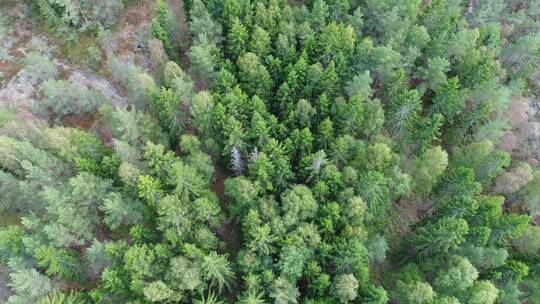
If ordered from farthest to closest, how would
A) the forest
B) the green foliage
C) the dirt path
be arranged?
the green foliage
the dirt path
the forest

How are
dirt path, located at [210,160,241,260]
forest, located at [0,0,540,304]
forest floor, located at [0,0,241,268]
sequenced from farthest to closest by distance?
forest floor, located at [0,0,241,268] → dirt path, located at [210,160,241,260] → forest, located at [0,0,540,304]

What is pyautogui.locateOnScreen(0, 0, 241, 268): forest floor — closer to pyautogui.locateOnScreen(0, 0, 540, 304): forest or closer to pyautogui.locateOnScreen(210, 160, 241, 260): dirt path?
pyautogui.locateOnScreen(0, 0, 540, 304): forest

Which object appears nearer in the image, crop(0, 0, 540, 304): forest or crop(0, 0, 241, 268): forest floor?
crop(0, 0, 540, 304): forest

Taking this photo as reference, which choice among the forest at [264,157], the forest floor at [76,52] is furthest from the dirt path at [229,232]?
the forest floor at [76,52]

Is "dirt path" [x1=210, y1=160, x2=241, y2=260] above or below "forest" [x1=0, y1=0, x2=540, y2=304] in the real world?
below

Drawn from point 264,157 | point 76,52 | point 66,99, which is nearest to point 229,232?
point 264,157

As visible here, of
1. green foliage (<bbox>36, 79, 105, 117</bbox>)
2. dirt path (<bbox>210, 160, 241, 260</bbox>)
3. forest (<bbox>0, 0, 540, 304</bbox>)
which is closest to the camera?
forest (<bbox>0, 0, 540, 304</bbox>)

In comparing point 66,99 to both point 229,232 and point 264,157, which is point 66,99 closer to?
point 229,232

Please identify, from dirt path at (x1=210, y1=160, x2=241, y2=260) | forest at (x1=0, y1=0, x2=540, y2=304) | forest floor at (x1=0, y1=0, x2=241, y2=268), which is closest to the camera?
forest at (x1=0, y1=0, x2=540, y2=304)

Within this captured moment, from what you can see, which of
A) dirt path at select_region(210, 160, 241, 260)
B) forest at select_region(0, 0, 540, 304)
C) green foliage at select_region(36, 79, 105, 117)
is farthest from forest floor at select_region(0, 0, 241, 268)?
dirt path at select_region(210, 160, 241, 260)
